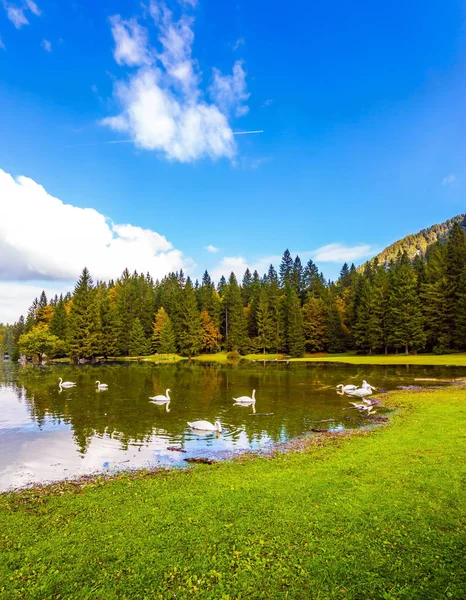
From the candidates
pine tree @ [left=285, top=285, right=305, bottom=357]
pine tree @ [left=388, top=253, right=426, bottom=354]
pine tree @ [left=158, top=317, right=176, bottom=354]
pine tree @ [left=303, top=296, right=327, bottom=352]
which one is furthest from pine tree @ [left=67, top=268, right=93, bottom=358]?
pine tree @ [left=388, top=253, right=426, bottom=354]

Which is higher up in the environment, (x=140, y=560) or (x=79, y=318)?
(x=79, y=318)

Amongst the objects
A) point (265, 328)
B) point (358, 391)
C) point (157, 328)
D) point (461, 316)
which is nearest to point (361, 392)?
point (358, 391)

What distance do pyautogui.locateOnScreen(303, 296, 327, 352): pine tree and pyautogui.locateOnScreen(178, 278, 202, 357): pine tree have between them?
1105 inches

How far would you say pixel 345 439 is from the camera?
16.1 m

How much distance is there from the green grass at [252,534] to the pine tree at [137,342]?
86494 millimetres

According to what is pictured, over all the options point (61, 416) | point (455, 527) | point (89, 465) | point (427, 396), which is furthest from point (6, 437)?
point (427, 396)

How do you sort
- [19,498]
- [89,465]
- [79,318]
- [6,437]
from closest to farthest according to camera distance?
1. [19,498]
2. [89,465]
3. [6,437]
4. [79,318]

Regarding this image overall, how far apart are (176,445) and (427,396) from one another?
19439 mm

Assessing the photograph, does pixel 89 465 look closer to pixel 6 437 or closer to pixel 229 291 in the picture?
pixel 6 437

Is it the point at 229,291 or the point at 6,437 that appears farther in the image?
the point at 229,291

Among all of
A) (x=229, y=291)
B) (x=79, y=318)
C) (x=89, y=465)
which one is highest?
(x=229, y=291)

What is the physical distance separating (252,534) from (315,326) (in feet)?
289

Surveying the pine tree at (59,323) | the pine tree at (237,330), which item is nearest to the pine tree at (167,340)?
the pine tree at (237,330)

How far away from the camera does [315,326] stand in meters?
93.5
